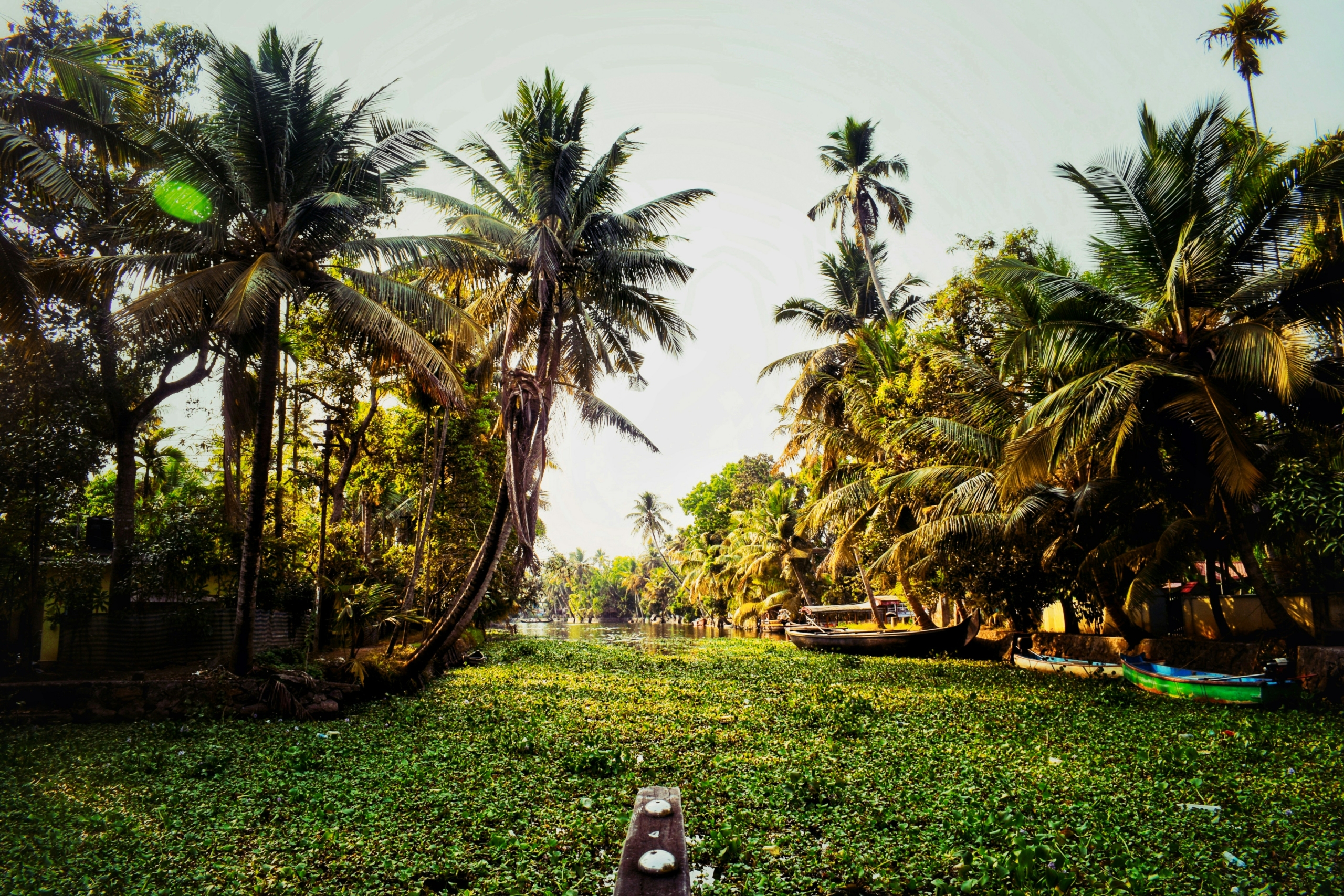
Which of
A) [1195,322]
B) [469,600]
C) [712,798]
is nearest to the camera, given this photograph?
[712,798]

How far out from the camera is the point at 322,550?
13055 millimetres

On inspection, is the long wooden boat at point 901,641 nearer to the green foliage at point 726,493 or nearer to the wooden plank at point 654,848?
the wooden plank at point 654,848

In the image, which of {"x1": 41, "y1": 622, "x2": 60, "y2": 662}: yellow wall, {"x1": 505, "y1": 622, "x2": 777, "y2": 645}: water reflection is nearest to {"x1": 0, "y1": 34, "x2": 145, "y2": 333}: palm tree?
{"x1": 41, "y1": 622, "x2": 60, "y2": 662}: yellow wall

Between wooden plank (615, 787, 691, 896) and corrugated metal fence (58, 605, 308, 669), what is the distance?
417 inches

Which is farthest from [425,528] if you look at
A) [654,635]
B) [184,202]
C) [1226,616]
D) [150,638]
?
[654,635]

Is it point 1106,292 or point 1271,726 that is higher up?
point 1106,292

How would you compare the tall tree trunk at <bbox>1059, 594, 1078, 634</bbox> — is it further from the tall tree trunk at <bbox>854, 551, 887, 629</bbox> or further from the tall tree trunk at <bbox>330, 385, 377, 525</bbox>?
the tall tree trunk at <bbox>330, 385, 377, 525</bbox>

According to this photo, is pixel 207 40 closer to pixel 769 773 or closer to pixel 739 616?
pixel 769 773

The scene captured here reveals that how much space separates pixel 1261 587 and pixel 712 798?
936cm

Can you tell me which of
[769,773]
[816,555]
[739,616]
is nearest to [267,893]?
[769,773]

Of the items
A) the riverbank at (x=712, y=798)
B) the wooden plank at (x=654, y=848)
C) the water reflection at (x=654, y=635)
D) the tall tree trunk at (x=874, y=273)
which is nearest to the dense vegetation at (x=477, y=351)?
the riverbank at (x=712, y=798)

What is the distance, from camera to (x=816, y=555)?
3209 centimetres

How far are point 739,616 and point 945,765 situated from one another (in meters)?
30.3

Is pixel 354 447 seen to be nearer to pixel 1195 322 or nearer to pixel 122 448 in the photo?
pixel 122 448
